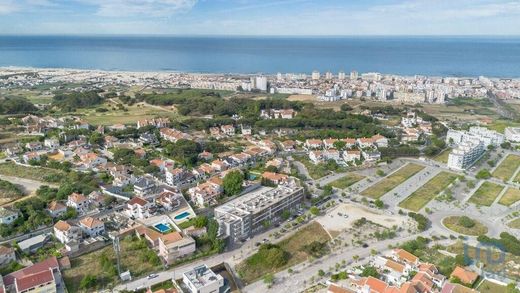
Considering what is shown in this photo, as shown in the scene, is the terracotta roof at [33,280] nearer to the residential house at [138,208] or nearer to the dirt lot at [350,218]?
the residential house at [138,208]

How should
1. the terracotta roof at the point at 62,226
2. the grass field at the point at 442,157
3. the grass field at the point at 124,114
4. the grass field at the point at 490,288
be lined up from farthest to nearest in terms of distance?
the grass field at the point at 124,114 → the grass field at the point at 442,157 → the terracotta roof at the point at 62,226 → the grass field at the point at 490,288

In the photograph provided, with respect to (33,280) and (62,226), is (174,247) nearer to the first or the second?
(33,280)

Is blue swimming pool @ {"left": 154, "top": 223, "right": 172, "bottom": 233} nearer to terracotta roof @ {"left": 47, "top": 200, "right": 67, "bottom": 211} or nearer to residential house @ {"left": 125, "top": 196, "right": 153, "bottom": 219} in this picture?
residential house @ {"left": 125, "top": 196, "right": 153, "bottom": 219}

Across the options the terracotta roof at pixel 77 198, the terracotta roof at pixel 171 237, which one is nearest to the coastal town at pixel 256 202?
the terracotta roof at pixel 171 237

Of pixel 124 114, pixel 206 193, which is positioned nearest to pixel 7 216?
pixel 206 193

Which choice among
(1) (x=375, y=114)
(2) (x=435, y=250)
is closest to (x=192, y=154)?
(2) (x=435, y=250)

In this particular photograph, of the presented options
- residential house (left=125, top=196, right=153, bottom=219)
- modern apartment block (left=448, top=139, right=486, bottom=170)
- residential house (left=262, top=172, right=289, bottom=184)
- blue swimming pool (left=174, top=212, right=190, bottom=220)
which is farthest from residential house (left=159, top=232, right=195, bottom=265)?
modern apartment block (left=448, top=139, right=486, bottom=170)
